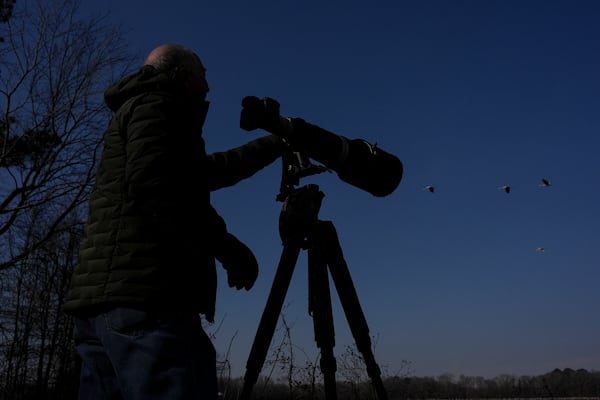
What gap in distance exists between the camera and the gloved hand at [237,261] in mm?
1998

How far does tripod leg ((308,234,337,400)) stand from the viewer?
101 inches

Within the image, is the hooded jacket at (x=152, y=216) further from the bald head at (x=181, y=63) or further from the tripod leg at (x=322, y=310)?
the tripod leg at (x=322, y=310)

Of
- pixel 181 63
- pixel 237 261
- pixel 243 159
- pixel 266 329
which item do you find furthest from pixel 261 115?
pixel 266 329

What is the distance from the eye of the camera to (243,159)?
2326mm

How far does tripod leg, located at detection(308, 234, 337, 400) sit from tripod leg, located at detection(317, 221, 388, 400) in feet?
A: 0.19

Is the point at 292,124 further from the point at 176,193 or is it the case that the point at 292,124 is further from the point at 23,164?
the point at 23,164

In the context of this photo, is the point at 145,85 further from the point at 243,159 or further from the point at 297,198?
the point at 297,198

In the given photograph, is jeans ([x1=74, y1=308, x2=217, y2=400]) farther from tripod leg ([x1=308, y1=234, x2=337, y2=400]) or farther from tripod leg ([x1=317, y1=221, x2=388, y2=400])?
tripod leg ([x1=317, y1=221, x2=388, y2=400])

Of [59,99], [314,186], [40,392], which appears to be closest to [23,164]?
[59,99]

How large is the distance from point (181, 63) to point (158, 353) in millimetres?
1234

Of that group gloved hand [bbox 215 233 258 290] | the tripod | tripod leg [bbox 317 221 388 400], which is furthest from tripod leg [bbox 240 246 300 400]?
gloved hand [bbox 215 233 258 290]

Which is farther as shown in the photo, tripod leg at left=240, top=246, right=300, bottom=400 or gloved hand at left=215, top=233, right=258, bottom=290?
tripod leg at left=240, top=246, right=300, bottom=400

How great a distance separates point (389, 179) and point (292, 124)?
702 millimetres

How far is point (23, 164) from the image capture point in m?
12.4
